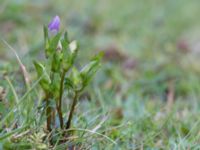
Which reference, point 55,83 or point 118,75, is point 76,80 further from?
point 118,75

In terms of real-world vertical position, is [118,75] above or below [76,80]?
below

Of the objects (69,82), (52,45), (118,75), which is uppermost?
(52,45)

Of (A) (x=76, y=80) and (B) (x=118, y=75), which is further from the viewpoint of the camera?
(B) (x=118, y=75)

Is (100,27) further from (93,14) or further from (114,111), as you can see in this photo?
(114,111)

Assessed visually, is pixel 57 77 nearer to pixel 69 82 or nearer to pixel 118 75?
pixel 69 82

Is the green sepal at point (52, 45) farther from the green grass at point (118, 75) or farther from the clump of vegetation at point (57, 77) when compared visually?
Result: the green grass at point (118, 75)

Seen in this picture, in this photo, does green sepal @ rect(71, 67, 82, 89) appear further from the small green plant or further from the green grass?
the green grass

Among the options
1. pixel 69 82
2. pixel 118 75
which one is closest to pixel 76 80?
pixel 69 82

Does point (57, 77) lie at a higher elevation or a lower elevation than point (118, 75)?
higher

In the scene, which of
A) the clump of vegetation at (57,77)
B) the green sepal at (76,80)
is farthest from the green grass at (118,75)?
the green sepal at (76,80)
